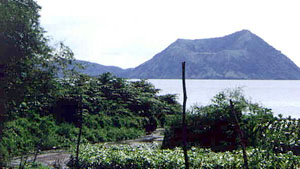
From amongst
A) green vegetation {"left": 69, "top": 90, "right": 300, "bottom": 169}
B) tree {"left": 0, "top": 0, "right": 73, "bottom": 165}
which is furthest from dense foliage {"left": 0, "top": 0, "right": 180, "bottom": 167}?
green vegetation {"left": 69, "top": 90, "right": 300, "bottom": 169}

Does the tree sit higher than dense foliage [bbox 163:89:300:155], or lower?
higher

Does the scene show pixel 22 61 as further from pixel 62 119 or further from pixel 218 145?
pixel 218 145

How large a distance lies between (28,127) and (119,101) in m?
7.71

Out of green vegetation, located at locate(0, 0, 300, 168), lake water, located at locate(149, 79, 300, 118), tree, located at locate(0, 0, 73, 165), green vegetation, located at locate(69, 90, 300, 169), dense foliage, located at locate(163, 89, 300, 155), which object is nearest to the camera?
green vegetation, located at locate(69, 90, 300, 169)

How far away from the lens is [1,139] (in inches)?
465

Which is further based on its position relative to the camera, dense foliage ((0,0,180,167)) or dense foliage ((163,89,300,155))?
dense foliage ((163,89,300,155))

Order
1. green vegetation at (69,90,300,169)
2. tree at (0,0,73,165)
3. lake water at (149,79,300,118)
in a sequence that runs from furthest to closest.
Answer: lake water at (149,79,300,118) < tree at (0,0,73,165) < green vegetation at (69,90,300,169)

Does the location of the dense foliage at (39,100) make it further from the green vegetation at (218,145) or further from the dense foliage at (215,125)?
Result: the dense foliage at (215,125)

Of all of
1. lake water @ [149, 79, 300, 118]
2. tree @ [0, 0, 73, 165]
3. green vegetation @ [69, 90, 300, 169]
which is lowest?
lake water @ [149, 79, 300, 118]

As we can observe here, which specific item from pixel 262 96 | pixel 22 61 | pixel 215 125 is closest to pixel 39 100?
pixel 22 61

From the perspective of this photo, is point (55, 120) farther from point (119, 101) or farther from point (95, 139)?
point (119, 101)

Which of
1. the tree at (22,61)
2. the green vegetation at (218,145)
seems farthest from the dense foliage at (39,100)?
the green vegetation at (218,145)

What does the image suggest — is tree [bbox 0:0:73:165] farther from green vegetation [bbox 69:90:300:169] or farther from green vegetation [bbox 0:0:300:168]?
green vegetation [bbox 69:90:300:169]

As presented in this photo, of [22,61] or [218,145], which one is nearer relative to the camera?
[22,61]
